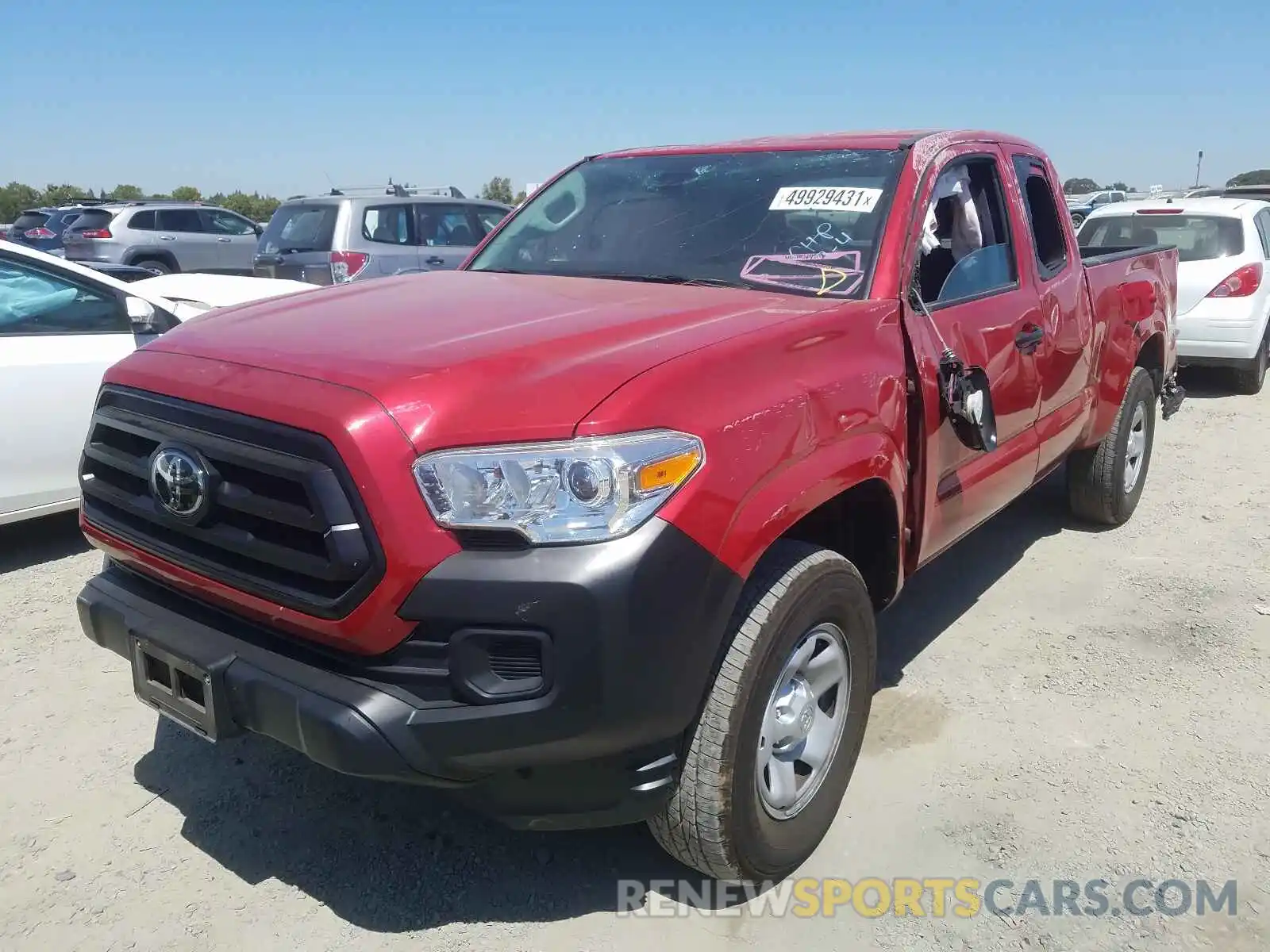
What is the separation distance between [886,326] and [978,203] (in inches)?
49.4

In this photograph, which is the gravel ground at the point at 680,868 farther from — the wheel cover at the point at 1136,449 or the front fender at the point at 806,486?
the wheel cover at the point at 1136,449

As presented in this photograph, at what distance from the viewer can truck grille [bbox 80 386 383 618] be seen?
2066mm

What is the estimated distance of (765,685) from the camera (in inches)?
93.0

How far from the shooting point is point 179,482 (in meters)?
2.34

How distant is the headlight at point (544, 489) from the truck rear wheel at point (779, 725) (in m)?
0.48

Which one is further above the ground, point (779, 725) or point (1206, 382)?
point (779, 725)

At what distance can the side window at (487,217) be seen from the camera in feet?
37.7

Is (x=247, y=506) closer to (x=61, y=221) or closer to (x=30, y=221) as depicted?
(x=61, y=221)

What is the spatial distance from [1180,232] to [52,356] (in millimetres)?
9122

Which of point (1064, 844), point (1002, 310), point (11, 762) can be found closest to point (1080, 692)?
point (1064, 844)

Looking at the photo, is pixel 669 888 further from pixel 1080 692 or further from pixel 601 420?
pixel 1080 692

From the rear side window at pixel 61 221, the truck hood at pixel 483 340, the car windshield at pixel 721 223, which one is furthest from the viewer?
the rear side window at pixel 61 221

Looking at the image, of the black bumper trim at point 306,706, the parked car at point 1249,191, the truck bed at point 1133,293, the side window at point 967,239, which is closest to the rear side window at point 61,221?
the truck bed at point 1133,293

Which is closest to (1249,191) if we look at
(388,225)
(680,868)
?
(388,225)
